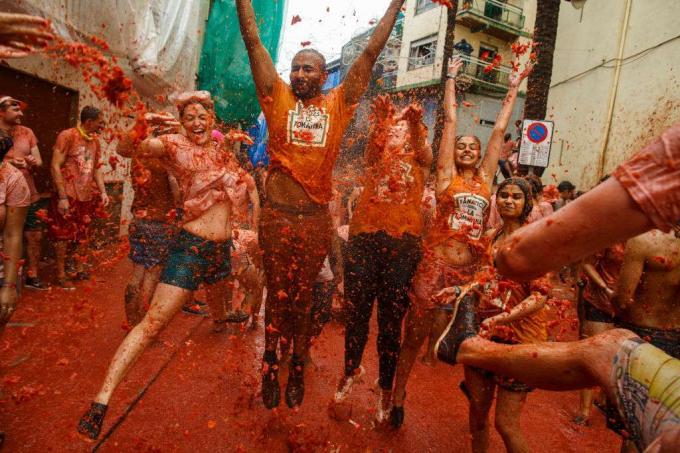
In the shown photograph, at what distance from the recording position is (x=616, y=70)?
12.8 metres

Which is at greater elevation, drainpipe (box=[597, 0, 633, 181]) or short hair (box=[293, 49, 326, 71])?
drainpipe (box=[597, 0, 633, 181])

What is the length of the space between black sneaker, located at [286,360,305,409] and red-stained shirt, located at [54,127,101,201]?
4.17 metres

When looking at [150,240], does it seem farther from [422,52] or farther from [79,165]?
[422,52]

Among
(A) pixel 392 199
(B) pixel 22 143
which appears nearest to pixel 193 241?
(A) pixel 392 199

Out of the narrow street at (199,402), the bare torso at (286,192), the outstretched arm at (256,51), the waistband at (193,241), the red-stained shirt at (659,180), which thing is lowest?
the narrow street at (199,402)

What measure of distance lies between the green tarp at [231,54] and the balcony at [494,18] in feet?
55.7

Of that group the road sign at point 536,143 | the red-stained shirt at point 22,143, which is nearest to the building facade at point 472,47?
the road sign at point 536,143

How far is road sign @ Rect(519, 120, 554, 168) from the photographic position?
673 centimetres

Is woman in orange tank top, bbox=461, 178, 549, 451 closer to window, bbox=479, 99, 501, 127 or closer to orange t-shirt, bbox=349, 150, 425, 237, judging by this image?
orange t-shirt, bbox=349, 150, 425, 237

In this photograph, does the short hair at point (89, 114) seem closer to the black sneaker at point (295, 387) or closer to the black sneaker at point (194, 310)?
the black sneaker at point (194, 310)

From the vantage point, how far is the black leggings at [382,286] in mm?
3344

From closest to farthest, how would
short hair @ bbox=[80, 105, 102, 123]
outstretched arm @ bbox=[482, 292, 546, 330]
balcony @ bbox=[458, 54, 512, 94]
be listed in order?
1. outstretched arm @ bbox=[482, 292, 546, 330]
2. short hair @ bbox=[80, 105, 102, 123]
3. balcony @ bbox=[458, 54, 512, 94]

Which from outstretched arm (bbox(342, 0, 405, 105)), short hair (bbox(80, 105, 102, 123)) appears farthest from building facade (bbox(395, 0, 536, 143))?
outstretched arm (bbox(342, 0, 405, 105))

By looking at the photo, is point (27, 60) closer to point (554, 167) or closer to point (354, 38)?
point (354, 38)
